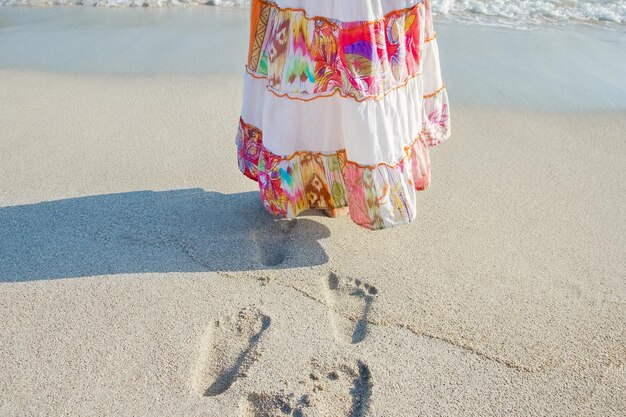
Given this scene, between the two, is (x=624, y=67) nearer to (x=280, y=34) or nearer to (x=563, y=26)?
(x=563, y=26)

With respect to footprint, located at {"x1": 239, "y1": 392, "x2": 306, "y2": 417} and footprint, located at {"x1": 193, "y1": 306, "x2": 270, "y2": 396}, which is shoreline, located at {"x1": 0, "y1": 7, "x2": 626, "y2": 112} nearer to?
footprint, located at {"x1": 193, "y1": 306, "x2": 270, "y2": 396}

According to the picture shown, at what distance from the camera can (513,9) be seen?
6312 mm

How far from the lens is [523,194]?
349cm

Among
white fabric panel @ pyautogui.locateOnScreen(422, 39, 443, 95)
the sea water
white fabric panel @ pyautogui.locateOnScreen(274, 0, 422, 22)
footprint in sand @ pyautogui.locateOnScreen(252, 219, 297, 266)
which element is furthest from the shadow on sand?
the sea water

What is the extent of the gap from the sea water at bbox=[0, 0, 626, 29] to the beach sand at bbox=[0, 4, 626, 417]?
2.08 metres

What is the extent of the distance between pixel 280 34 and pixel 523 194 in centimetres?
140

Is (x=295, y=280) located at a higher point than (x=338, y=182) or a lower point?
lower

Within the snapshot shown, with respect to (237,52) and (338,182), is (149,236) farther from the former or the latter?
(237,52)

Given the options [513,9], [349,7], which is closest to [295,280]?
[349,7]

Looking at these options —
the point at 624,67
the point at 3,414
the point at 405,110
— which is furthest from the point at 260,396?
the point at 624,67

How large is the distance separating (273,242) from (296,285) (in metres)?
0.33

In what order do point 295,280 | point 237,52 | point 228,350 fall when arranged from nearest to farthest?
point 228,350, point 295,280, point 237,52

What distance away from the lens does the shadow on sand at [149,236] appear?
2902 millimetres

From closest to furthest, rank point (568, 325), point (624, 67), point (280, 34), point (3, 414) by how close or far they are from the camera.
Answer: point (3, 414)
point (568, 325)
point (280, 34)
point (624, 67)
